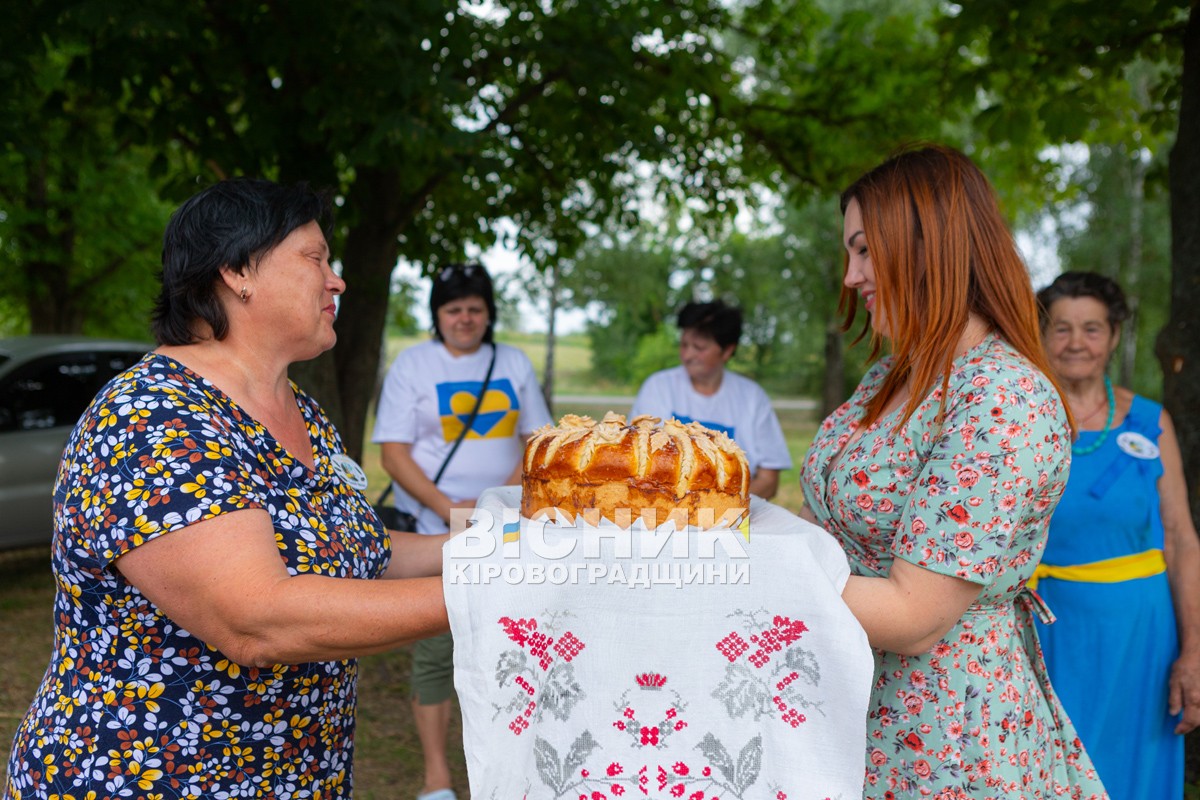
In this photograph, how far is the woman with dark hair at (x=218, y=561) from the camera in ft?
5.66

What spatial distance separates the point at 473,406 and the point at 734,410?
5.09ft

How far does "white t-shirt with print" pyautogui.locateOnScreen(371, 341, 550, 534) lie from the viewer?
4738 mm

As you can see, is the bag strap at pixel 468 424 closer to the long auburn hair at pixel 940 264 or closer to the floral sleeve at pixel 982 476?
the long auburn hair at pixel 940 264

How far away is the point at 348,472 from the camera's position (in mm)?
2398

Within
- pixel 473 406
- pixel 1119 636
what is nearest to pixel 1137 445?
pixel 1119 636

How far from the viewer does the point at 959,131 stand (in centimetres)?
2266

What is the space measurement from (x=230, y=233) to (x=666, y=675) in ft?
4.21

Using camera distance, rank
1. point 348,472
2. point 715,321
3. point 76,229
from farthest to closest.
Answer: point 76,229 < point 715,321 < point 348,472

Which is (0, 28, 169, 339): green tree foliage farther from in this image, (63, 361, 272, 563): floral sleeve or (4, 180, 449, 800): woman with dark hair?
(63, 361, 272, 563): floral sleeve

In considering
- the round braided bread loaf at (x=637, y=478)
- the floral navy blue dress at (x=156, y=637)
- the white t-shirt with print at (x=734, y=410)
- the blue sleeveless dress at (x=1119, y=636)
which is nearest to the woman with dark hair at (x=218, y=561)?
the floral navy blue dress at (x=156, y=637)

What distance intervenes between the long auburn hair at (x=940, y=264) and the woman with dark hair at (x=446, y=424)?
2.79 meters

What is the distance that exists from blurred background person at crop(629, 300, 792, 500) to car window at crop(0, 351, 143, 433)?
16.4ft

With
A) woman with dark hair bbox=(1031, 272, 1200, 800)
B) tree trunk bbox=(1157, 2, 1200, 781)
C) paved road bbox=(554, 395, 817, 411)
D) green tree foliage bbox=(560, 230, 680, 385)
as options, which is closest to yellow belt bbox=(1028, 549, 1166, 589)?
woman with dark hair bbox=(1031, 272, 1200, 800)

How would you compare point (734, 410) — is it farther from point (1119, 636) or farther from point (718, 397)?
point (1119, 636)
